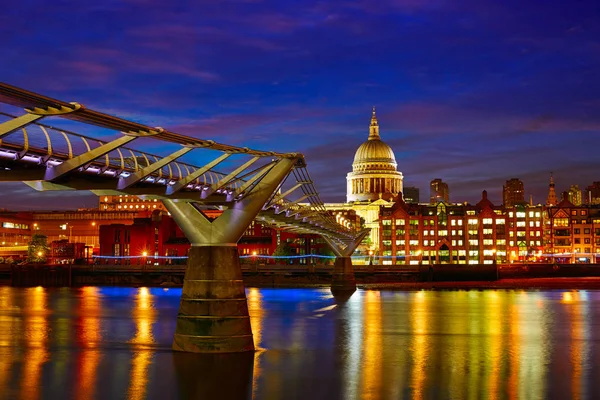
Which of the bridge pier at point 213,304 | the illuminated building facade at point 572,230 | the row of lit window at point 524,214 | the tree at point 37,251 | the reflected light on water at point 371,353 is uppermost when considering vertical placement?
the row of lit window at point 524,214

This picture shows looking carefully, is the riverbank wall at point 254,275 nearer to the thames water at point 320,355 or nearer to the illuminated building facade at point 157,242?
the illuminated building facade at point 157,242

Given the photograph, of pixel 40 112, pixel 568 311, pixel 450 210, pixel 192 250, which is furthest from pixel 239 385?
pixel 450 210

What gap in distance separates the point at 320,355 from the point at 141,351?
901 cm

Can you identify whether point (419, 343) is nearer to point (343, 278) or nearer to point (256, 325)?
point (256, 325)

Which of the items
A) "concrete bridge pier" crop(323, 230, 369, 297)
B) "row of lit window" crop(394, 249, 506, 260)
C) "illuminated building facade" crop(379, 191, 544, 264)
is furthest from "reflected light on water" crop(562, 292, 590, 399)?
"illuminated building facade" crop(379, 191, 544, 264)

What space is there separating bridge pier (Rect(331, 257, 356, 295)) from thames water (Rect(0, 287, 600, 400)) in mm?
29654

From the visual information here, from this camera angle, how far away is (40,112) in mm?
25828

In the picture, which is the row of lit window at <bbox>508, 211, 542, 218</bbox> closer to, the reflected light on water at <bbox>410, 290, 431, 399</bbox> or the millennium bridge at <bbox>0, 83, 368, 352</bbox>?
the reflected light on water at <bbox>410, 290, 431, 399</bbox>

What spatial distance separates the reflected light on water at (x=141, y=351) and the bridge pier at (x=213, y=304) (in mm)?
2615

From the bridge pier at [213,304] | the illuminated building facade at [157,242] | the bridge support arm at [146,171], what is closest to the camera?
the bridge support arm at [146,171]

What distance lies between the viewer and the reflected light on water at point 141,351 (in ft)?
112

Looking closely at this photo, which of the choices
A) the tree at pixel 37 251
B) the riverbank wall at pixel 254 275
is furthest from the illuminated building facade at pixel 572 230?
the tree at pixel 37 251

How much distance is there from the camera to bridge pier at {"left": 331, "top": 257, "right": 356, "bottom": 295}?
111 m

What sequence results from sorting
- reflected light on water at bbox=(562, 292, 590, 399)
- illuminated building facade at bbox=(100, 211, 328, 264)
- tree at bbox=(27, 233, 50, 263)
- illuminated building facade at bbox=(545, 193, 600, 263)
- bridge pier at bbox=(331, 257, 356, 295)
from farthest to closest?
illuminated building facade at bbox=(545, 193, 600, 263) < illuminated building facade at bbox=(100, 211, 328, 264) < tree at bbox=(27, 233, 50, 263) < bridge pier at bbox=(331, 257, 356, 295) < reflected light on water at bbox=(562, 292, 590, 399)
